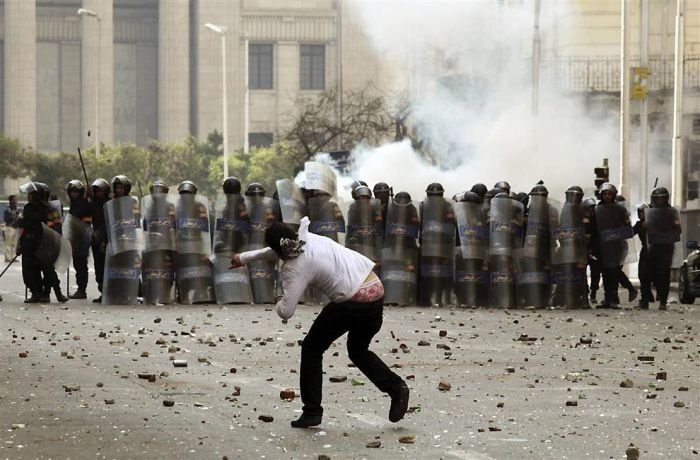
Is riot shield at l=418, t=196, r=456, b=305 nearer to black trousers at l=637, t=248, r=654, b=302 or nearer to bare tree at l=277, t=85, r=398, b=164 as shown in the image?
black trousers at l=637, t=248, r=654, b=302

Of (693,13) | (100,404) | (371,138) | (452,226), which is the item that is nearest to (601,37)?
(693,13)

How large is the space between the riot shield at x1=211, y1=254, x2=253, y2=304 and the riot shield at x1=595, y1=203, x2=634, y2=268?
4368mm

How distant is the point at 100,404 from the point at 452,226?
12026 millimetres

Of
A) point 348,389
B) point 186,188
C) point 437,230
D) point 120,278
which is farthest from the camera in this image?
point 186,188

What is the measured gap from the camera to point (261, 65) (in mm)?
86125

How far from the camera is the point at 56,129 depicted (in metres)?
85.1

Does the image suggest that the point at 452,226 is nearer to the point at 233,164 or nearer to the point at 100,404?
the point at 100,404

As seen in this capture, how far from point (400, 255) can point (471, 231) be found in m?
0.91

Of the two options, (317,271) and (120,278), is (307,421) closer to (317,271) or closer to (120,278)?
(317,271)

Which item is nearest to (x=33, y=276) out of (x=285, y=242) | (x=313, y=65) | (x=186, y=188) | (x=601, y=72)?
(x=186, y=188)

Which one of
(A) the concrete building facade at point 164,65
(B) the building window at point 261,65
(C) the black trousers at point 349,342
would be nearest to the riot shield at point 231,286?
(C) the black trousers at point 349,342

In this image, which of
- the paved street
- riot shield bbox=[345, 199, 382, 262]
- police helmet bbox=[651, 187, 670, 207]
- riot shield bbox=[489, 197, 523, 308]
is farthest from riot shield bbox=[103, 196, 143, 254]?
police helmet bbox=[651, 187, 670, 207]

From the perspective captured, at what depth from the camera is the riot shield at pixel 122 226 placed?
22.9 metres

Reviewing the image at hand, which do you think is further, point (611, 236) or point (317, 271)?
point (611, 236)
